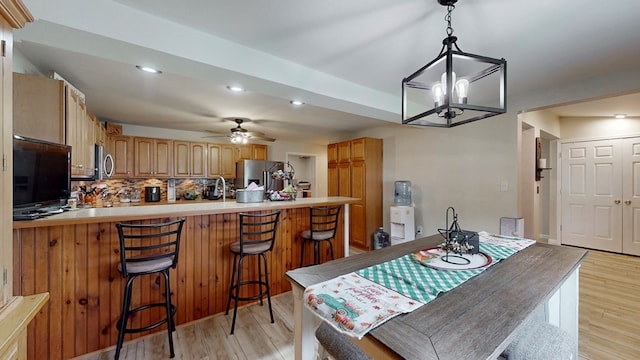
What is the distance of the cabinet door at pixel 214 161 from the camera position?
516cm

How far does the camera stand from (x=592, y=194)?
437cm

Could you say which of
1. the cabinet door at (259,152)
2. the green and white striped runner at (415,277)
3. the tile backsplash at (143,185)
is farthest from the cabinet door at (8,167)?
the cabinet door at (259,152)

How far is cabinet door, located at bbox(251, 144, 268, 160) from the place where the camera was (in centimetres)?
571

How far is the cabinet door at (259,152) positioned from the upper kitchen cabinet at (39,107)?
12.1ft

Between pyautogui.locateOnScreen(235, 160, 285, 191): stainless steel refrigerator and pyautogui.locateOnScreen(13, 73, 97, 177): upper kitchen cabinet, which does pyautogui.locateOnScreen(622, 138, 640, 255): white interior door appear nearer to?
pyautogui.locateOnScreen(235, 160, 285, 191): stainless steel refrigerator

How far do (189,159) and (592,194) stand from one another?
7.37 metres

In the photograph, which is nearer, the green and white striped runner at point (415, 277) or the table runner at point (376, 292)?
the table runner at point (376, 292)

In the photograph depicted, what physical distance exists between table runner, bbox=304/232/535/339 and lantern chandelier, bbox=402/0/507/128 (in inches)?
32.6

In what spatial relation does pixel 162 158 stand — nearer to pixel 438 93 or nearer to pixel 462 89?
pixel 438 93

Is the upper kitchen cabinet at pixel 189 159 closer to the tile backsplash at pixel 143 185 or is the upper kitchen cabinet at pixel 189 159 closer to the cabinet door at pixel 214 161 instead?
the cabinet door at pixel 214 161

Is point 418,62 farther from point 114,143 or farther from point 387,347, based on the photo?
point 114,143

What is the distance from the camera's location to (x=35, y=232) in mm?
1654

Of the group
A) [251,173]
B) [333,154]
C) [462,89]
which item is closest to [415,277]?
[462,89]

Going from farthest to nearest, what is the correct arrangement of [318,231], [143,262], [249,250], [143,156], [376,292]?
[143,156], [318,231], [249,250], [143,262], [376,292]
